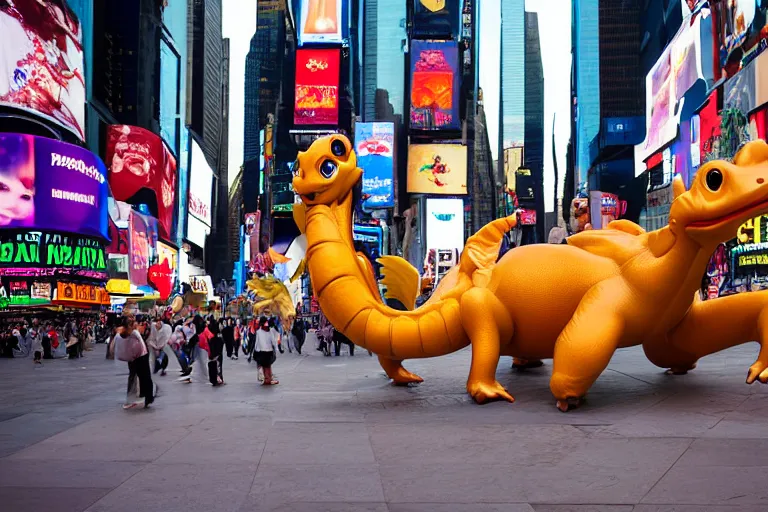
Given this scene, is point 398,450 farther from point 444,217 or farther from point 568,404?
point 444,217

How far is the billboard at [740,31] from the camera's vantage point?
1389 inches

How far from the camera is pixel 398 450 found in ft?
24.7

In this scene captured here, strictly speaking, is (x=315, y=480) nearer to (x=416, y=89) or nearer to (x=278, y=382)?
(x=278, y=382)

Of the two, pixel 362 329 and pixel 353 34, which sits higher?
pixel 353 34

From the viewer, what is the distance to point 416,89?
242 feet

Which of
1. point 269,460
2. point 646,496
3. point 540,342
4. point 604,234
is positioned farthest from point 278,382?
point 646,496

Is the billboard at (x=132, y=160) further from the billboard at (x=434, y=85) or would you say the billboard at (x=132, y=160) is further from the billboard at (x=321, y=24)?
the billboard at (x=434, y=85)

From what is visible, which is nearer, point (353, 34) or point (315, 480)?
point (315, 480)

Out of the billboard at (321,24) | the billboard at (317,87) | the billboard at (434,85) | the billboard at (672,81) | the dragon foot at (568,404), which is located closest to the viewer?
the dragon foot at (568,404)

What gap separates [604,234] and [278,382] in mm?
6600

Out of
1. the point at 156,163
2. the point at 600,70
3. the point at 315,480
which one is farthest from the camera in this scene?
the point at 600,70

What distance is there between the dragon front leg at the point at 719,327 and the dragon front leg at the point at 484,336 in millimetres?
2401

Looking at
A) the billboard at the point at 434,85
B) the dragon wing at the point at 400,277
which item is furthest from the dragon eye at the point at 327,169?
the billboard at the point at 434,85

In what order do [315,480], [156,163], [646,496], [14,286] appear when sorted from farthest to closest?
[156,163] → [14,286] → [315,480] → [646,496]
